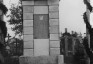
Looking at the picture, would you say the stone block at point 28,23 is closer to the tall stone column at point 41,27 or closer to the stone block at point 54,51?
the tall stone column at point 41,27

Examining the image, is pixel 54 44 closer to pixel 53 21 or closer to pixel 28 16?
pixel 53 21

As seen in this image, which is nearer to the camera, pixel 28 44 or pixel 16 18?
pixel 28 44

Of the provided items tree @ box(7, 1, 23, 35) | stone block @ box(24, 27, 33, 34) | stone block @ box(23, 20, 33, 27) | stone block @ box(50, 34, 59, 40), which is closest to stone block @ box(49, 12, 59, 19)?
stone block @ box(50, 34, 59, 40)

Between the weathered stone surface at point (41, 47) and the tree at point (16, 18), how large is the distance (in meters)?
5.99

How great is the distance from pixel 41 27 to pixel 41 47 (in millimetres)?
963

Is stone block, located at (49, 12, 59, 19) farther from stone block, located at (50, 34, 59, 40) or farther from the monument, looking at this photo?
stone block, located at (50, 34, 59, 40)

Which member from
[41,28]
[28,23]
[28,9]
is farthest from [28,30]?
[28,9]

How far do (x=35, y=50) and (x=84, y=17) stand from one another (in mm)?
3612

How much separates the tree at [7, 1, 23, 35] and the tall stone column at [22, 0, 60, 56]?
229 inches

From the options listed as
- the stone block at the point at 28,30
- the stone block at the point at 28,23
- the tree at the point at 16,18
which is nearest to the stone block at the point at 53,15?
the stone block at the point at 28,23

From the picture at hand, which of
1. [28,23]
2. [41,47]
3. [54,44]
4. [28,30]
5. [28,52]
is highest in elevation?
[28,23]

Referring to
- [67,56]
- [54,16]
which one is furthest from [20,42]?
[54,16]

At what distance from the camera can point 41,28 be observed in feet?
42.7

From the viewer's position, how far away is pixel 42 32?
13008mm
